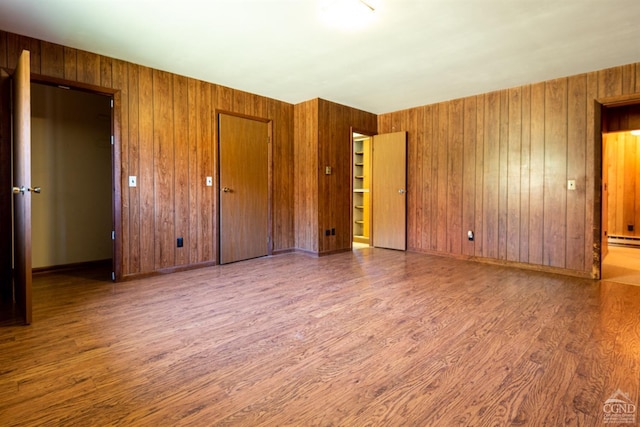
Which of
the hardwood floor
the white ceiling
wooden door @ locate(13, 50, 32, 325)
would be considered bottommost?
the hardwood floor

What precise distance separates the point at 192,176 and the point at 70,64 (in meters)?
1.59

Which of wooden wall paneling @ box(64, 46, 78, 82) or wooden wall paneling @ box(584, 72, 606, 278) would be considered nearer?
wooden wall paneling @ box(64, 46, 78, 82)

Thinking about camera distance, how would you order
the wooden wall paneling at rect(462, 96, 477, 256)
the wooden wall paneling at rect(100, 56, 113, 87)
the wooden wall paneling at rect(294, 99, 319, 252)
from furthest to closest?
the wooden wall paneling at rect(294, 99, 319, 252), the wooden wall paneling at rect(462, 96, 477, 256), the wooden wall paneling at rect(100, 56, 113, 87)

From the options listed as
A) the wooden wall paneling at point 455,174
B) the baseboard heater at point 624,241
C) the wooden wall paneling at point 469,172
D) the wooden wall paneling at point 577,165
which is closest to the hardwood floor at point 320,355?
the wooden wall paneling at point 577,165

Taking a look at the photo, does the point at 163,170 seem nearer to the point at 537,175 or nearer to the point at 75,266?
the point at 75,266

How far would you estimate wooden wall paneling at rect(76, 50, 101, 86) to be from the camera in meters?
3.29

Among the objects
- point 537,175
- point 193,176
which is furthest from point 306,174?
point 537,175

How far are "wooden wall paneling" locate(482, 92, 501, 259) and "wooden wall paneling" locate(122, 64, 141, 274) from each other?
444 cm

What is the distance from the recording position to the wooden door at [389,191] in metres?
5.53

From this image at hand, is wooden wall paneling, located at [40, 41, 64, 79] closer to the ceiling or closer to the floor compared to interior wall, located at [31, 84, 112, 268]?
closer to the ceiling

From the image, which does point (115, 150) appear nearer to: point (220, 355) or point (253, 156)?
point (253, 156)

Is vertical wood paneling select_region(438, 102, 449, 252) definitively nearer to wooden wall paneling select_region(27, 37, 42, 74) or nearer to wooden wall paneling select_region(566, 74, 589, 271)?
wooden wall paneling select_region(566, 74, 589, 271)

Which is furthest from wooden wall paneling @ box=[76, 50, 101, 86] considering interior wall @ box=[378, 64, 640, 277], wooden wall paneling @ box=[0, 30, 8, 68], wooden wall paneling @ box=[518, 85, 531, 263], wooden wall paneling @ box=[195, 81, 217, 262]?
wooden wall paneling @ box=[518, 85, 531, 263]

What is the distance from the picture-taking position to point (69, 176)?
4.18 metres
